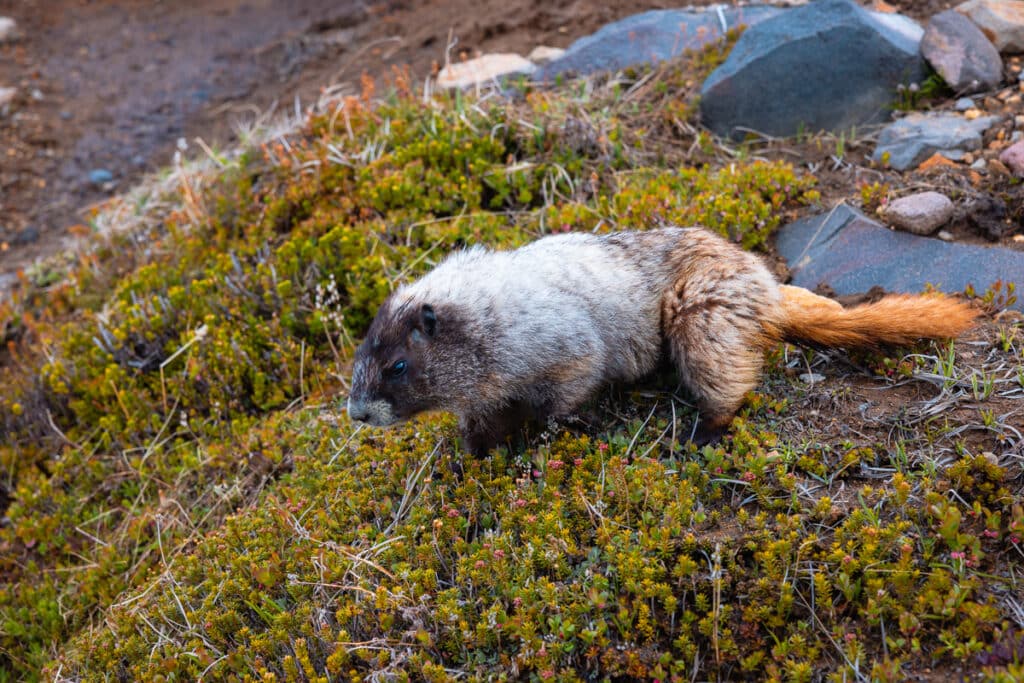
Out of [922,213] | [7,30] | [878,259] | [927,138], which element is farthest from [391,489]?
[7,30]

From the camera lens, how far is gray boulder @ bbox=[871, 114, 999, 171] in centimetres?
667

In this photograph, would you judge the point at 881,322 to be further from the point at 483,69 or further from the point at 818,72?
the point at 483,69

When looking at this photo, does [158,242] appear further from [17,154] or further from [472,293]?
[472,293]

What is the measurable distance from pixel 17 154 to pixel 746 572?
12.0 metres

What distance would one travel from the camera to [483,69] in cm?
955

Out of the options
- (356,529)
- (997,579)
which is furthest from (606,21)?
(997,579)

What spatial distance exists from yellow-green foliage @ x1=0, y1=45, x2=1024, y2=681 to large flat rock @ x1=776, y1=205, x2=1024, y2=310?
40cm

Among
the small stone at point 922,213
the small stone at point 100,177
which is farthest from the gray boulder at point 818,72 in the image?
the small stone at point 100,177

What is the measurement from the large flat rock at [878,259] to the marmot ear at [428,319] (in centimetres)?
293

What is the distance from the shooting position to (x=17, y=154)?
459 inches

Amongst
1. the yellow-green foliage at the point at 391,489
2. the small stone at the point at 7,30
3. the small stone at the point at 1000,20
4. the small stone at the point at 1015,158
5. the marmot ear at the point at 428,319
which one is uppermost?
the small stone at the point at 7,30

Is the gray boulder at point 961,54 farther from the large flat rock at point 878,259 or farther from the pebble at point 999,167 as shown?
the large flat rock at point 878,259

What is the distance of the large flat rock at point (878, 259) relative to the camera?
5.41m

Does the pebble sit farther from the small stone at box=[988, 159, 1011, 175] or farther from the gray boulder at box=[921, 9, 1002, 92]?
the gray boulder at box=[921, 9, 1002, 92]
